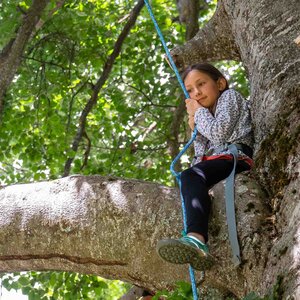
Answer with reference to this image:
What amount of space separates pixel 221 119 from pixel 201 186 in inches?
20.3

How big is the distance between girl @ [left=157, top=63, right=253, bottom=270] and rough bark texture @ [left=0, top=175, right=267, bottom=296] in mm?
91

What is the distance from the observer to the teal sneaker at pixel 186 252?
2289 mm

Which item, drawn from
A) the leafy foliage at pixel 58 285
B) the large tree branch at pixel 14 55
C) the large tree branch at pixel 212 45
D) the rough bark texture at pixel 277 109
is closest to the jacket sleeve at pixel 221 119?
the rough bark texture at pixel 277 109

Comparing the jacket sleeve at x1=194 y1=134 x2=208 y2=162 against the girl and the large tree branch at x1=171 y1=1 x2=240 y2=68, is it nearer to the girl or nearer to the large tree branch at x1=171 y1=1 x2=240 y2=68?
the girl

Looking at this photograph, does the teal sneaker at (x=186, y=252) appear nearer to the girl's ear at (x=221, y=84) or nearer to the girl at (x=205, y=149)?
the girl at (x=205, y=149)

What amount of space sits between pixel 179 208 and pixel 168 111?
14.3ft

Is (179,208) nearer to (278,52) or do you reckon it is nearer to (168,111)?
(278,52)

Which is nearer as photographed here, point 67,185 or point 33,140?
point 67,185

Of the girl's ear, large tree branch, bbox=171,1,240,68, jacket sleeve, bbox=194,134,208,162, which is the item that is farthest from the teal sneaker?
large tree branch, bbox=171,1,240,68

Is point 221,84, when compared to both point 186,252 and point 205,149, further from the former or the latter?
point 186,252

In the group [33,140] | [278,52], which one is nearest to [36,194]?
[278,52]

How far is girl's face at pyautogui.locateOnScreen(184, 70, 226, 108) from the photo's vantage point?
3334mm

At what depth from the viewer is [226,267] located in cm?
238

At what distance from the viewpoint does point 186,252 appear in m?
2.31
